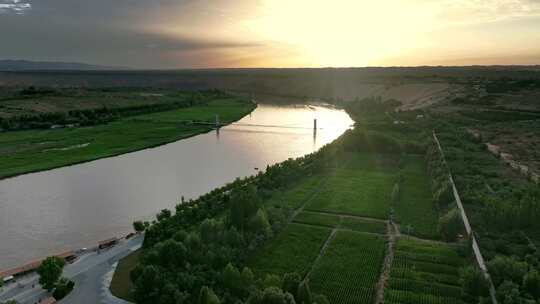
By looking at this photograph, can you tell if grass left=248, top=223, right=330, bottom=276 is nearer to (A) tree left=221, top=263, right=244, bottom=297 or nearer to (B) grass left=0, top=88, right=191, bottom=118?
(A) tree left=221, top=263, right=244, bottom=297

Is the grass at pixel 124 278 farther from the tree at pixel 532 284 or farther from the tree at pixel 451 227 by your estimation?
the tree at pixel 451 227

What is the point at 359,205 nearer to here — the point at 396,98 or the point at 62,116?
the point at 62,116

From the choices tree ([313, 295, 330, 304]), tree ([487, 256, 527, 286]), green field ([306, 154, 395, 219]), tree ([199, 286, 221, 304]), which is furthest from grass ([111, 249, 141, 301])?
tree ([487, 256, 527, 286])

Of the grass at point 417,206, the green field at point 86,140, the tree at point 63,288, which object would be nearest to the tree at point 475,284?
the grass at point 417,206

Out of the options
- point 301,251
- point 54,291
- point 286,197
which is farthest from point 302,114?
point 54,291

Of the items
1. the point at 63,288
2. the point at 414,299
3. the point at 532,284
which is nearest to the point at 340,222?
the point at 414,299
